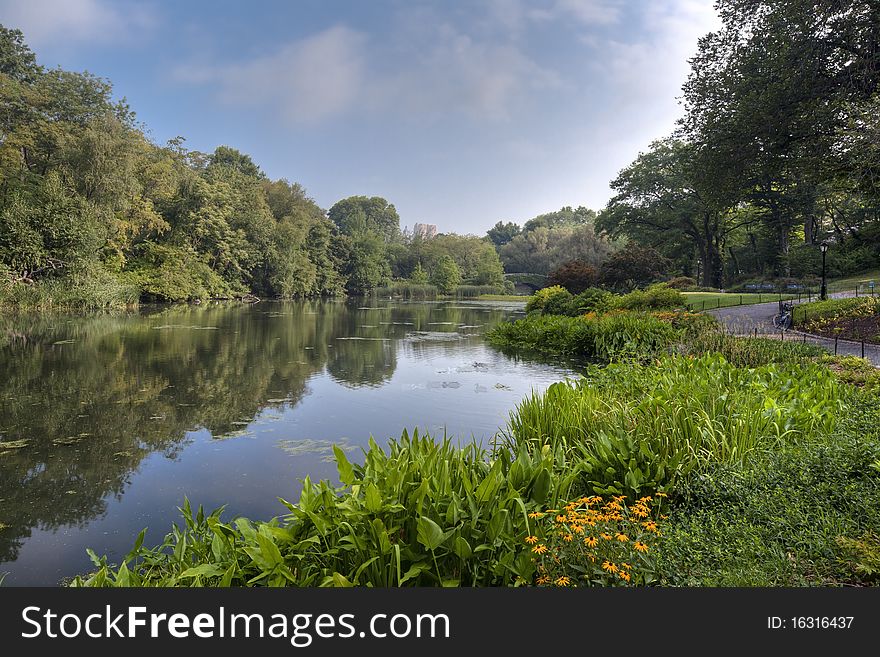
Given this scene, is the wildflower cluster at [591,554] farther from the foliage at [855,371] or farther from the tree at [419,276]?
the tree at [419,276]

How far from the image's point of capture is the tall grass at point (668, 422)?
142 inches

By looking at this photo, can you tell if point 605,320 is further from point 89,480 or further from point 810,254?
point 810,254

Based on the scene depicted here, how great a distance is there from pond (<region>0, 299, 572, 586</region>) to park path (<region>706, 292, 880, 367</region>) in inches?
208

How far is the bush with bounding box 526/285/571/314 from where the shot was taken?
21.1m

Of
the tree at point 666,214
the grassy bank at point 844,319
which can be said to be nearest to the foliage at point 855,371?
the grassy bank at point 844,319

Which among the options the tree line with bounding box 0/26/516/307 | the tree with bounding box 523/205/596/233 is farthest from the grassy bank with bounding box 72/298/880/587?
the tree with bounding box 523/205/596/233

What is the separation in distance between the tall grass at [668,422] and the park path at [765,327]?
191 inches

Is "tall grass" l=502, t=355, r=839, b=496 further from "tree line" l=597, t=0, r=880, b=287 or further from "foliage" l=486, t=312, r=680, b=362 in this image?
"tree line" l=597, t=0, r=880, b=287

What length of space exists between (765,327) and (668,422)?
40.4ft

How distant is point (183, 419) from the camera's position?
6.82 meters

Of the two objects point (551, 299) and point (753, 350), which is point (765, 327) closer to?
point (753, 350)

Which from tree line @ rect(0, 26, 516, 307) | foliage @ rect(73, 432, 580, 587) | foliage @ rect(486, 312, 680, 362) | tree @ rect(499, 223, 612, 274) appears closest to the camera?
foliage @ rect(73, 432, 580, 587)

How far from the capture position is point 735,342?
31.0ft

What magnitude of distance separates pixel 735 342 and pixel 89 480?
32.5 feet
